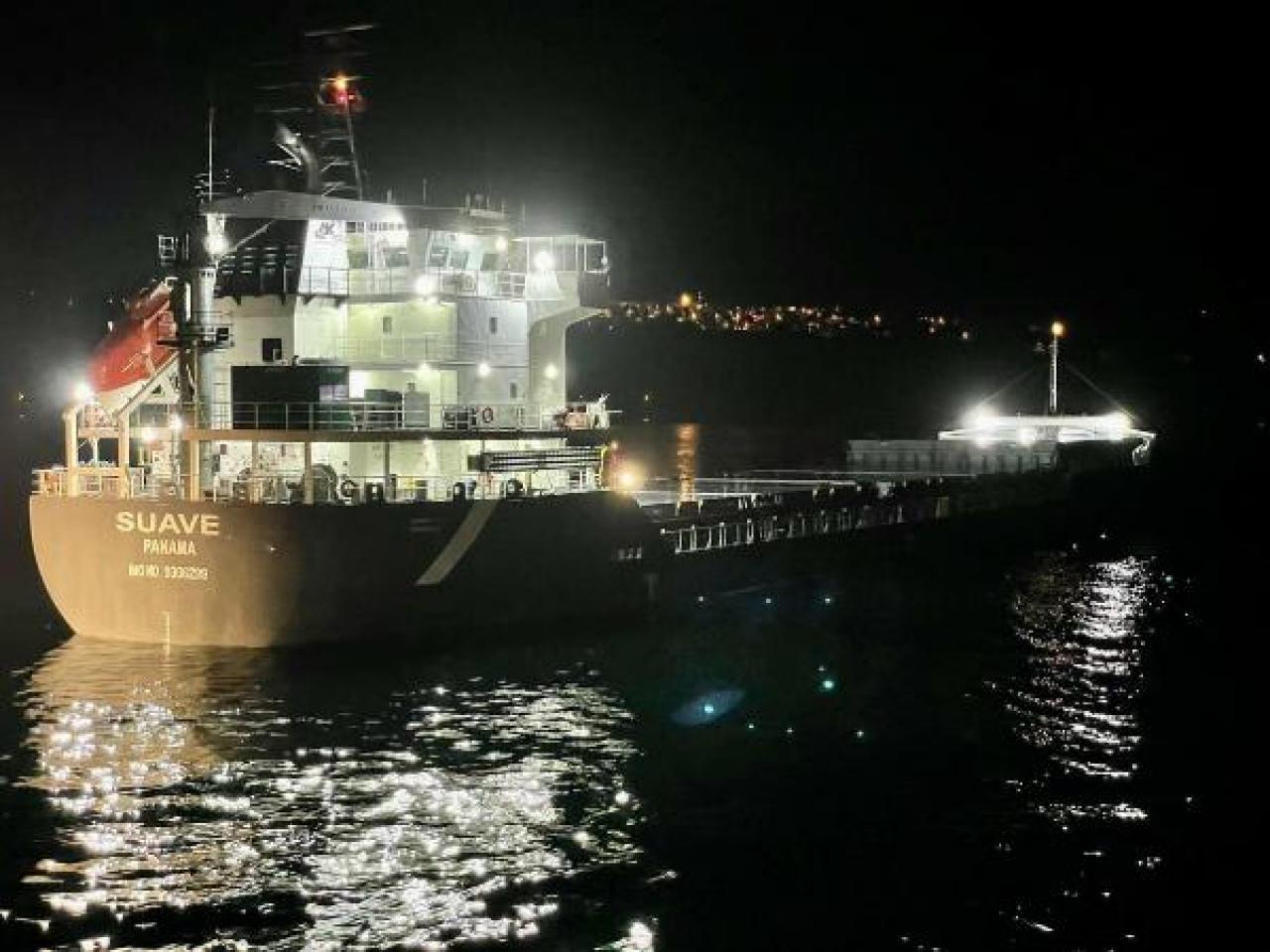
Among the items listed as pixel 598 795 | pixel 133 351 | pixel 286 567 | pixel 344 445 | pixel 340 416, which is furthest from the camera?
pixel 133 351

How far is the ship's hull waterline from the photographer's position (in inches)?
1293

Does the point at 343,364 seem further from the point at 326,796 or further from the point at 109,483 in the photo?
the point at 326,796

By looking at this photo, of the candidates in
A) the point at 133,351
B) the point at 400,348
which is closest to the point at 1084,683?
the point at 400,348

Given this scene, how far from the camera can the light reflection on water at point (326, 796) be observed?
749 inches

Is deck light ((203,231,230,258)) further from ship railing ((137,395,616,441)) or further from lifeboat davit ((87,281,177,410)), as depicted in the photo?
ship railing ((137,395,616,441))

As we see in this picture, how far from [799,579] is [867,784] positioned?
80.9 ft

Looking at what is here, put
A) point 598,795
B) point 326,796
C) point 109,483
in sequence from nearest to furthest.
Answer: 1. point 326,796
2. point 598,795
3. point 109,483

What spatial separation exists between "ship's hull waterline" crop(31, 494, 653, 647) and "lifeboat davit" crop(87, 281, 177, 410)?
5.56m

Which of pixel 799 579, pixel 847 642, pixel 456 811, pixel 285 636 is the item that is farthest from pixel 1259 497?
pixel 456 811

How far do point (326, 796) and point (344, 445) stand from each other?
1489 centimetres

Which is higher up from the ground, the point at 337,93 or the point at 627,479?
the point at 337,93

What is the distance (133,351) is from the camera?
40.7 m

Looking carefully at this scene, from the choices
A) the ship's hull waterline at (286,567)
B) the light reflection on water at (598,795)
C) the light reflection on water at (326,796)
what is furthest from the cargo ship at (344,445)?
the light reflection on water at (326,796)

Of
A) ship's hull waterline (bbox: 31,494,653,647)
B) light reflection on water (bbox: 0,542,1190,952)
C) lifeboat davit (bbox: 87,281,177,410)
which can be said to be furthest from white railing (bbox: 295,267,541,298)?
light reflection on water (bbox: 0,542,1190,952)
